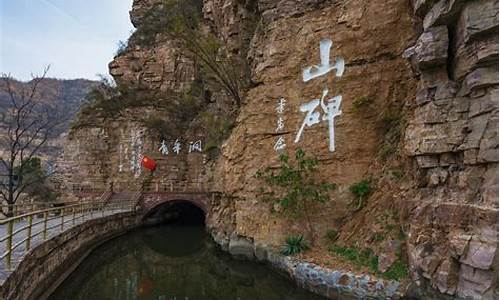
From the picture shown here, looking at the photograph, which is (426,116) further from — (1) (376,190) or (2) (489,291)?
(2) (489,291)

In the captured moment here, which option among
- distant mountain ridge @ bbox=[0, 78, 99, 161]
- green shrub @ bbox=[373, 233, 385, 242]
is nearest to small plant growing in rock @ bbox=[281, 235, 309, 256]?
green shrub @ bbox=[373, 233, 385, 242]

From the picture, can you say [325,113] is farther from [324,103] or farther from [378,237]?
[378,237]

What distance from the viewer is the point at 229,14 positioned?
58.7ft

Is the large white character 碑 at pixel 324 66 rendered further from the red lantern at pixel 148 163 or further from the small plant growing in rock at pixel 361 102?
the red lantern at pixel 148 163

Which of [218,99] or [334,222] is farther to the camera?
[218,99]

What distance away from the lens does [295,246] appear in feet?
31.2

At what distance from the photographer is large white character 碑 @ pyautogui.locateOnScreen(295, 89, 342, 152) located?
1007 centimetres

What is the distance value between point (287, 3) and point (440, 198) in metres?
7.91

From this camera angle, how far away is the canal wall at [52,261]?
6270mm

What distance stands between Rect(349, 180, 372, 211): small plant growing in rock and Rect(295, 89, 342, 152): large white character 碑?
4.14ft

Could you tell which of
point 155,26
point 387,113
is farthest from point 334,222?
point 155,26

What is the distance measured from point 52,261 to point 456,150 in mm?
9406

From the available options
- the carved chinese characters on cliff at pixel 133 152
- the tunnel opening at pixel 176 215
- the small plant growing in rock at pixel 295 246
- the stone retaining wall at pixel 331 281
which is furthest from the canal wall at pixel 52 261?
the carved chinese characters on cliff at pixel 133 152

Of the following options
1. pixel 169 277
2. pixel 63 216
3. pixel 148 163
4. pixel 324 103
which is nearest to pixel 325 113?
pixel 324 103
